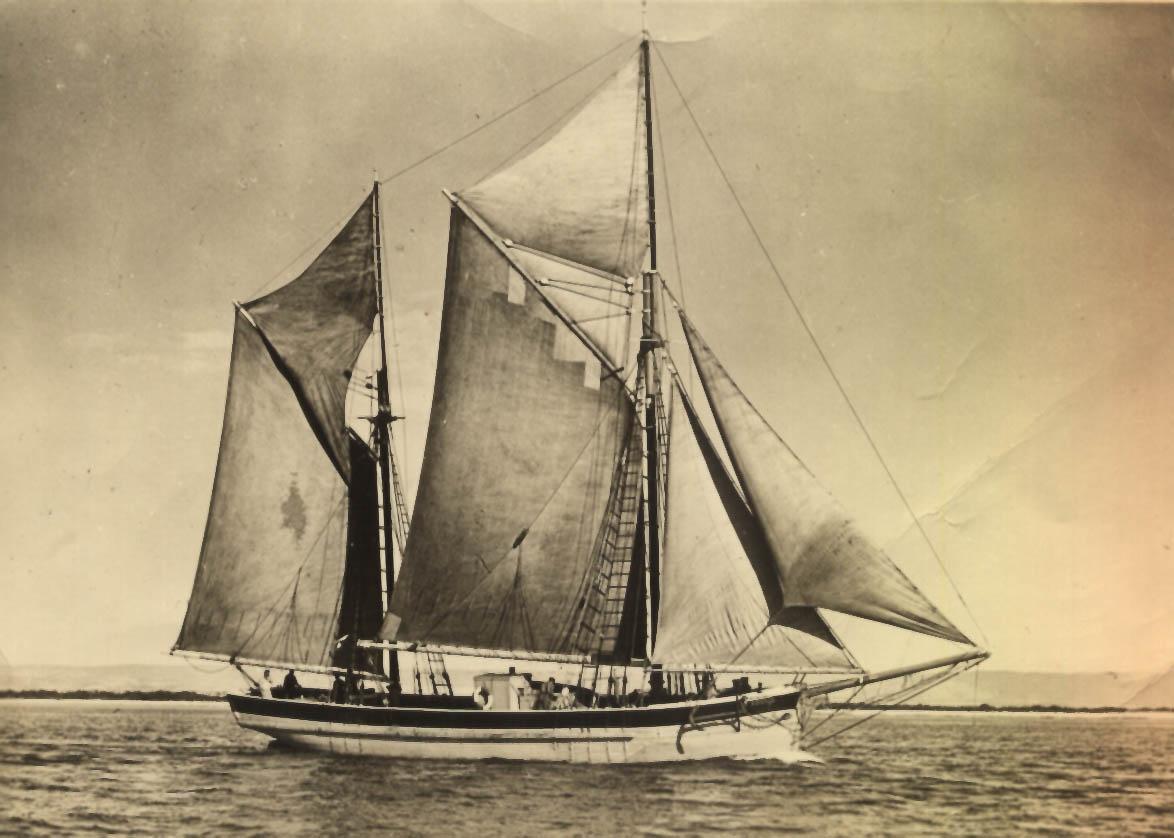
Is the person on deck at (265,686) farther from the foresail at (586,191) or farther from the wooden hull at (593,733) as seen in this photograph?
the foresail at (586,191)

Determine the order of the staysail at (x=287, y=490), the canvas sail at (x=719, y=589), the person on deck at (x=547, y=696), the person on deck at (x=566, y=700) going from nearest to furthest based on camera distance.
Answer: the canvas sail at (x=719, y=589) → the person on deck at (x=566, y=700) → the person on deck at (x=547, y=696) → the staysail at (x=287, y=490)

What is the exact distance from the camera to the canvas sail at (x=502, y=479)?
1980 centimetres

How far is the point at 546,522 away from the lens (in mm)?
19828

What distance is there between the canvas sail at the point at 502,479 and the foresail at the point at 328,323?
161cm

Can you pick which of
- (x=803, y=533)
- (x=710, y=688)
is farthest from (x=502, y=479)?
(x=803, y=533)

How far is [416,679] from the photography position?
74.2 feet

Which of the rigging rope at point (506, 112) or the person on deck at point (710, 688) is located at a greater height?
the rigging rope at point (506, 112)

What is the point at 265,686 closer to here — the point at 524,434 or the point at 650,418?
the point at 524,434

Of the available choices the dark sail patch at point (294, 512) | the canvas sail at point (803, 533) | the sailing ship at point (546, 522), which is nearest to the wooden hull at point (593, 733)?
the sailing ship at point (546, 522)

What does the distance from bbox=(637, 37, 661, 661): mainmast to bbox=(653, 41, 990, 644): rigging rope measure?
1.06 metres

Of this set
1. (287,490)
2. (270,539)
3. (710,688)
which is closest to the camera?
(710,688)

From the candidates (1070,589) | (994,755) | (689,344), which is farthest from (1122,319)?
(994,755)

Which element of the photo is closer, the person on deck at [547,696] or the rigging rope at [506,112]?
the rigging rope at [506,112]

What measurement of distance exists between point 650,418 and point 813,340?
10.7 ft
